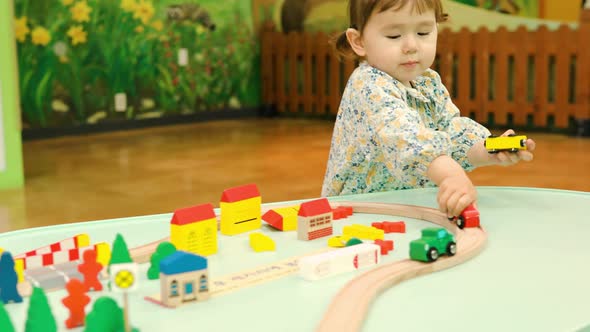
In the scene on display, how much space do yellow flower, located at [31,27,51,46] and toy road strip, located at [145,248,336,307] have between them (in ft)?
16.7

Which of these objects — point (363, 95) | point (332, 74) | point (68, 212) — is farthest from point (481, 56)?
point (363, 95)

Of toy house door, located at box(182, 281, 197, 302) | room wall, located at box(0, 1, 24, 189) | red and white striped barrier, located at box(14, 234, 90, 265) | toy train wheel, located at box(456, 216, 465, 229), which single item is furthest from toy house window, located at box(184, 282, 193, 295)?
room wall, located at box(0, 1, 24, 189)

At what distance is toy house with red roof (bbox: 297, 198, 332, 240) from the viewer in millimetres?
1050

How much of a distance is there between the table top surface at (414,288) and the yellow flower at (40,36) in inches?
190

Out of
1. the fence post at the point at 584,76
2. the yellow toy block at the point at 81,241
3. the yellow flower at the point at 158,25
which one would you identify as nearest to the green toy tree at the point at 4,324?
the yellow toy block at the point at 81,241

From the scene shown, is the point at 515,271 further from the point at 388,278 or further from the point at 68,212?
the point at 68,212

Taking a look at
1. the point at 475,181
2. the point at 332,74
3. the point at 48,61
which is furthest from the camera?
the point at 332,74

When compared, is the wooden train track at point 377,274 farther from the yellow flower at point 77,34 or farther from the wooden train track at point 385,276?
the yellow flower at point 77,34

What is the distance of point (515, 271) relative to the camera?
0.92m

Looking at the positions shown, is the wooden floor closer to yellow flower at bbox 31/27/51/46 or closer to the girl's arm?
yellow flower at bbox 31/27/51/46

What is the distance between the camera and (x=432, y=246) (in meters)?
0.93

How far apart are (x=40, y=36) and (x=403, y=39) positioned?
4.76 metres

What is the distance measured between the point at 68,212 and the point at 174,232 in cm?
270

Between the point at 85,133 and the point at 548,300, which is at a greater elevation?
the point at 548,300
